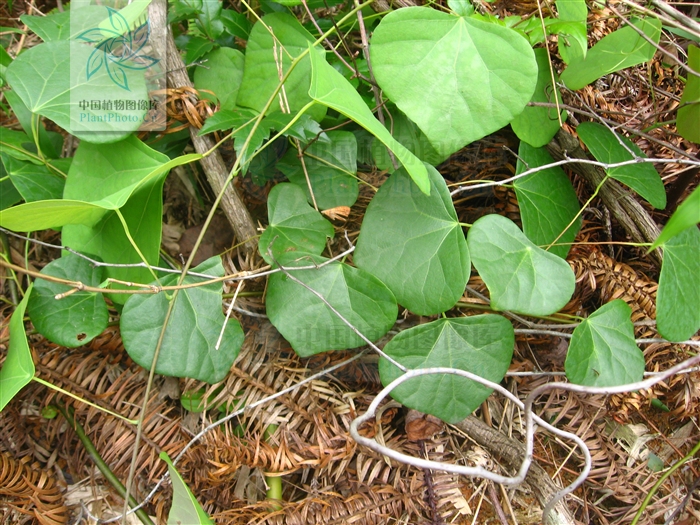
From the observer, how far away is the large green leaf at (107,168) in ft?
2.57

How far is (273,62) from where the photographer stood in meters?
0.87

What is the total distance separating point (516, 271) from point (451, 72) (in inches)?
11.9

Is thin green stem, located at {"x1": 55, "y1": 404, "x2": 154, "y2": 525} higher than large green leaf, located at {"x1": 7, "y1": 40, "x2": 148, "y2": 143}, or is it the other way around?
large green leaf, located at {"x1": 7, "y1": 40, "x2": 148, "y2": 143}

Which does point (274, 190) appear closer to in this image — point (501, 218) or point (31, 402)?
point (501, 218)

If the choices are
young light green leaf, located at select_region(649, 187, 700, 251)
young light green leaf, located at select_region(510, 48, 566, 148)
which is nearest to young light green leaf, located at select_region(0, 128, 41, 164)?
young light green leaf, located at select_region(510, 48, 566, 148)

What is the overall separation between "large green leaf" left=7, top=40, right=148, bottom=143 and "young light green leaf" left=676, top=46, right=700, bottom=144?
91 cm

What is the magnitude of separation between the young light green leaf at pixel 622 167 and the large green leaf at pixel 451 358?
0.34m

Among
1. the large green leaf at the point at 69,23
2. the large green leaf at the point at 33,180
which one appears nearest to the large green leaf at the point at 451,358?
the large green leaf at the point at 33,180

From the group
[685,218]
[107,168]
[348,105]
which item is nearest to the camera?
[685,218]

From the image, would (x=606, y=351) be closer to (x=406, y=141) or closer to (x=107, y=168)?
(x=406, y=141)

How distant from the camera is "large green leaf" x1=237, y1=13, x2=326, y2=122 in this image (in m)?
0.86

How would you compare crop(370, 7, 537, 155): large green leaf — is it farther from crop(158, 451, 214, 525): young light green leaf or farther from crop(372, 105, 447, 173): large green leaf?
crop(158, 451, 214, 525): young light green leaf

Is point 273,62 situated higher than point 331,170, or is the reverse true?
point 273,62

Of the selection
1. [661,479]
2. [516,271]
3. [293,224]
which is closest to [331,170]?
[293,224]
